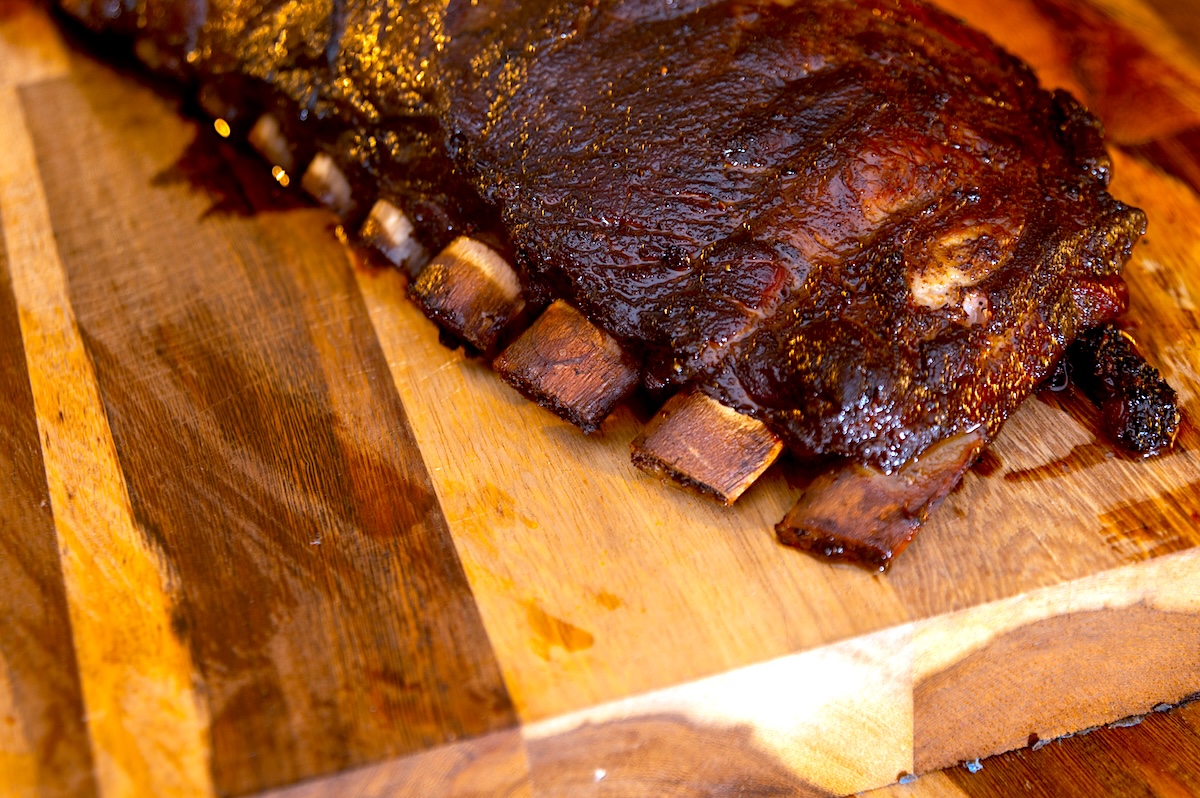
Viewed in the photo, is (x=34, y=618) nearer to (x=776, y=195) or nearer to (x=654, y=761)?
(x=654, y=761)

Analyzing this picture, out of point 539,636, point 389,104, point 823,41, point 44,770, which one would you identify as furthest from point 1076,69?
point 44,770

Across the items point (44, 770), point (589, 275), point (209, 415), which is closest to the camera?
point (44, 770)

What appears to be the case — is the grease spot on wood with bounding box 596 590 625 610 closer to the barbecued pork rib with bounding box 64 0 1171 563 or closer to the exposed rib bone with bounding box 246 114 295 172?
the barbecued pork rib with bounding box 64 0 1171 563

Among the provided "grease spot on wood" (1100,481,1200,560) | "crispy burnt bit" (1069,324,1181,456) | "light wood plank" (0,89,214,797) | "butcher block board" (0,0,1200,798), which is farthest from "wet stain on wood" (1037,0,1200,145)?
"light wood plank" (0,89,214,797)

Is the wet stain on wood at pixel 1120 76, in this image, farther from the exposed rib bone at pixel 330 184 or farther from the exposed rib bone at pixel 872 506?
the exposed rib bone at pixel 330 184

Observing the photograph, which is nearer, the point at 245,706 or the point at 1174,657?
the point at 245,706

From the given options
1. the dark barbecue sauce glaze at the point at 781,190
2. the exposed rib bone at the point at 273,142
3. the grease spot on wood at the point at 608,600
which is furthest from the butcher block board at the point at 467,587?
the exposed rib bone at the point at 273,142

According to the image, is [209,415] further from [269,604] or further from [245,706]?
[245,706]
